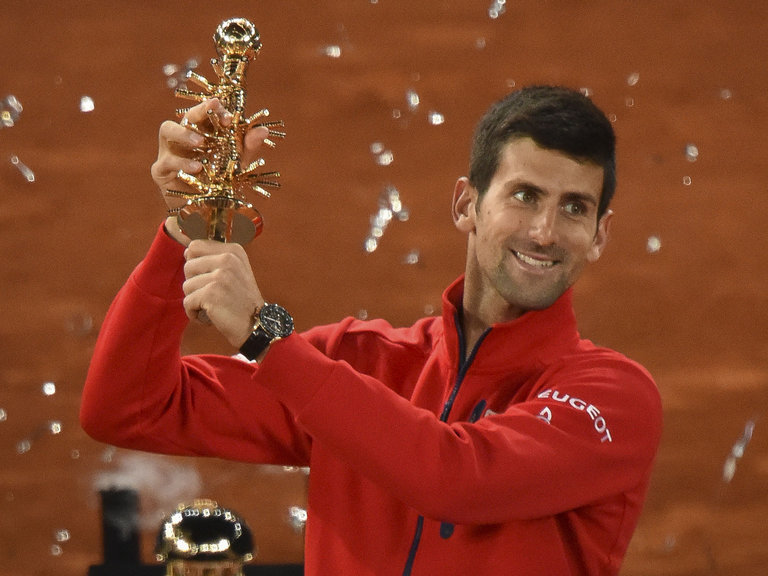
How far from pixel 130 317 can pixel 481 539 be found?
504 mm

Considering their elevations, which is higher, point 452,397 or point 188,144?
point 188,144

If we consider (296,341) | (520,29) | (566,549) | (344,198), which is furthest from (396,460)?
(520,29)

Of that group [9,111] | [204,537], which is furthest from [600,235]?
[9,111]

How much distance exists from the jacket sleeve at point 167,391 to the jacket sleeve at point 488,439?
231mm

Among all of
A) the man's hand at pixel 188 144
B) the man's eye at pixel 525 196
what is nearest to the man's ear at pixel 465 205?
the man's eye at pixel 525 196

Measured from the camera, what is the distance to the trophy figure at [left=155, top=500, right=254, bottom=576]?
161cm

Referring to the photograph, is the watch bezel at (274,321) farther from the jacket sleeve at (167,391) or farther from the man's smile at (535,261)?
the man's smile at (535,261)

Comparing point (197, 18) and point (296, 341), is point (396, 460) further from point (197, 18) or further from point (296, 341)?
point (197, 18)

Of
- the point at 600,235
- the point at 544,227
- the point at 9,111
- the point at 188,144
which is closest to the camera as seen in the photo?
the point at 188,144

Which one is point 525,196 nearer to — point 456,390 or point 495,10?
point 456,390

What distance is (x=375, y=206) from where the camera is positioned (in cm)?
247

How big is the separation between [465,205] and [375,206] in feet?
2.75

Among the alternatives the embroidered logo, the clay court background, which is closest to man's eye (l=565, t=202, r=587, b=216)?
the embroidered logo

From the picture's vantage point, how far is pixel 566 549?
142 centimetres
